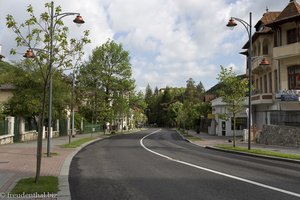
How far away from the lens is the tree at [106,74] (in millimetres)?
70875

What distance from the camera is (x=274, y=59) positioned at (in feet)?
144

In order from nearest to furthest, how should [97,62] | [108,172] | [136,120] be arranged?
[108,172], [97,62], [136,120]

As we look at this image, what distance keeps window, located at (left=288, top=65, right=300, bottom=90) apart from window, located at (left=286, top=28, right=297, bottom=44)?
2.49 metres

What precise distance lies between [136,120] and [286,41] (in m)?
101

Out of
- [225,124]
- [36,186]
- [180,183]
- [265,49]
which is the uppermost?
[265,49]

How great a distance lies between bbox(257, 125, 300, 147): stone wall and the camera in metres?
33.1

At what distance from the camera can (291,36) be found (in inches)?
1693

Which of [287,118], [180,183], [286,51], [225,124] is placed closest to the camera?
[180,183]

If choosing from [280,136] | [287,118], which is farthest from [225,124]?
[280,136]

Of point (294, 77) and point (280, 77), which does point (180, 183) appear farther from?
point (280, 77)

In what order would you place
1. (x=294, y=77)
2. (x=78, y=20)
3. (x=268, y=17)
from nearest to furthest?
1. (x=78, y=20)
2. (x=294, y=77)
3. (x=268, y=17)

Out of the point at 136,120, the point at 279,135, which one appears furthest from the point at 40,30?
the point at 136,120

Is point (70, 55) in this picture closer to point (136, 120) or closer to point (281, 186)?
point (281, 186)

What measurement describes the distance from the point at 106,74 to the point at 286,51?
116ft
